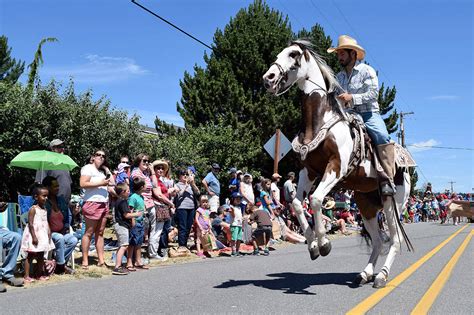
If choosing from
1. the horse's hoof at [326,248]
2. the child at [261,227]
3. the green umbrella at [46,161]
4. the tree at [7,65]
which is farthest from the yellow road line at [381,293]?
the tree at [7,65]

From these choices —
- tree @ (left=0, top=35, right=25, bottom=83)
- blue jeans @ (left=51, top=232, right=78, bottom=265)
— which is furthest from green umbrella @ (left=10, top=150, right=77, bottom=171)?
tree @ (left=0, top=35, right=25, bottom=83)

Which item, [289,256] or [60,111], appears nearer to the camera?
[289,256]

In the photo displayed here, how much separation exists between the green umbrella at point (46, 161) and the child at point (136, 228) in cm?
163

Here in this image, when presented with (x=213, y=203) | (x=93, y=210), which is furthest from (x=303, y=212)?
(x=213, y=203)

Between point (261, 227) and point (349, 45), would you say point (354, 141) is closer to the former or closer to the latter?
point (349, 45)

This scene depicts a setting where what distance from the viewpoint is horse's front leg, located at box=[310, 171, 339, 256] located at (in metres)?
6.44

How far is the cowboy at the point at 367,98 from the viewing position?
24.2 ft

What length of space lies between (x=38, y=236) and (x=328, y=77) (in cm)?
542

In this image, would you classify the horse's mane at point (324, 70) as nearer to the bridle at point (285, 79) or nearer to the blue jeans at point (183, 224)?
the bridle at point (285, 79)

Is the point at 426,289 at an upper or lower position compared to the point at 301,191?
lower

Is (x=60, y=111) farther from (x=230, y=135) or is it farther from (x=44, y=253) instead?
(x=44, y=253)

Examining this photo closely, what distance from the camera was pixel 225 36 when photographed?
115 ft

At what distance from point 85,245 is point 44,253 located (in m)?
1.19

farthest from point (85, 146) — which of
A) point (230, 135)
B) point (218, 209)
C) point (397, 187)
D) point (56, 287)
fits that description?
point (397, 187)
